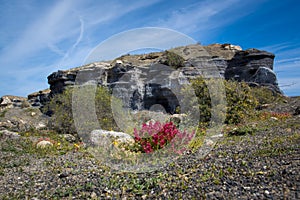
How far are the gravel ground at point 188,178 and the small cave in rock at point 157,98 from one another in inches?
556

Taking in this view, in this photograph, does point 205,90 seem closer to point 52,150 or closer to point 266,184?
point 52,150

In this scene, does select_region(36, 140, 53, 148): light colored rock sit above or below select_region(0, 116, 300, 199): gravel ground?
above

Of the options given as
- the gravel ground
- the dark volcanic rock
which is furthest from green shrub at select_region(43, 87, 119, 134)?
the dark volcanic rock

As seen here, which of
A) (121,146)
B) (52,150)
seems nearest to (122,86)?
(52,150)

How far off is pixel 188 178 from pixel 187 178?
0.07 ft

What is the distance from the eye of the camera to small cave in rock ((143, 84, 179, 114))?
71.8ft

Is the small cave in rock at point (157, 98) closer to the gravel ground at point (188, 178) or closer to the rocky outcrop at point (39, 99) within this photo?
the rocky outcrop at point (39, 99)

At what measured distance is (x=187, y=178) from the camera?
5449 millimetres

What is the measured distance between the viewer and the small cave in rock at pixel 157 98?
21889 mm

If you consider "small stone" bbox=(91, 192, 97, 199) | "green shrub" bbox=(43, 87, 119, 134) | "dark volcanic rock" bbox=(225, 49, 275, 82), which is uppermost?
"dark volcanic rock" bbox=(225, 49, 275, 82)

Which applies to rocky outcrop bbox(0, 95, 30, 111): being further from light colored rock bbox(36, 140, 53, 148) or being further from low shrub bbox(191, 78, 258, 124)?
low shrub bbox(191, 78, 258, 124)

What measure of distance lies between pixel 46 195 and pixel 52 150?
528 centimetres

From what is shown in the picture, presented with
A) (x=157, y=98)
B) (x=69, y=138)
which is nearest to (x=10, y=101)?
(x=157, y=98)

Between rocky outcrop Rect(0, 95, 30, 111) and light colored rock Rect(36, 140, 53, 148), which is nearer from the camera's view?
light colored rock Rect(36, 140, 53, 148)
